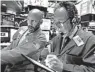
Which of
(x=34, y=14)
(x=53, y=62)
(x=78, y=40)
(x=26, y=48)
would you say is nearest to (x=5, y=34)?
(x=34, y=14)

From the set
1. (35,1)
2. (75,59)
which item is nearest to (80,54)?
(75,59)

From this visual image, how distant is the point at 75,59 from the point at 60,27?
298mm

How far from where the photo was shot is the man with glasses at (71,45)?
1.33 metres

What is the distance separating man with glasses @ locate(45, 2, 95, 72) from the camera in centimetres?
133

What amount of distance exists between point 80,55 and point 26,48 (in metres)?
0.43

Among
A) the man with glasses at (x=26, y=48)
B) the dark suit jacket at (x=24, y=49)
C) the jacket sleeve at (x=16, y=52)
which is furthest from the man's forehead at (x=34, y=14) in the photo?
the jacket sleeve at (x=16, y=52)

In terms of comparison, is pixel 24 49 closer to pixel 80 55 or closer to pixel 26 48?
pixel 26 48

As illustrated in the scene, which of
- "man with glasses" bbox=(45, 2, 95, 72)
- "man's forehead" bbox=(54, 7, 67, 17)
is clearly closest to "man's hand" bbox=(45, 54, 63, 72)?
"man with glasses" bbox=(45, 2, 95, 72)

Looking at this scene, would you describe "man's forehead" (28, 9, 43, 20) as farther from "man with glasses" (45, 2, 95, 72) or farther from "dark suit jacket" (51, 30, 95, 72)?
"dark suit jacket" (51, 30, 95, 72)

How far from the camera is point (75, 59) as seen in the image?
140 centimetres

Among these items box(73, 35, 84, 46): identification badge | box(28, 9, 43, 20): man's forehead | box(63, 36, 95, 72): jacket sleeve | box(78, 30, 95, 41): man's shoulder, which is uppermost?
box(28, 9, 43, 20): man's forehead

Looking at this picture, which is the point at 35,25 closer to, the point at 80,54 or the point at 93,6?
the point at 80,54

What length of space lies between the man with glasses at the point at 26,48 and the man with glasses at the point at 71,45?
195 mm

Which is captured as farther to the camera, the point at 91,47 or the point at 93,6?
the point at 93,6
